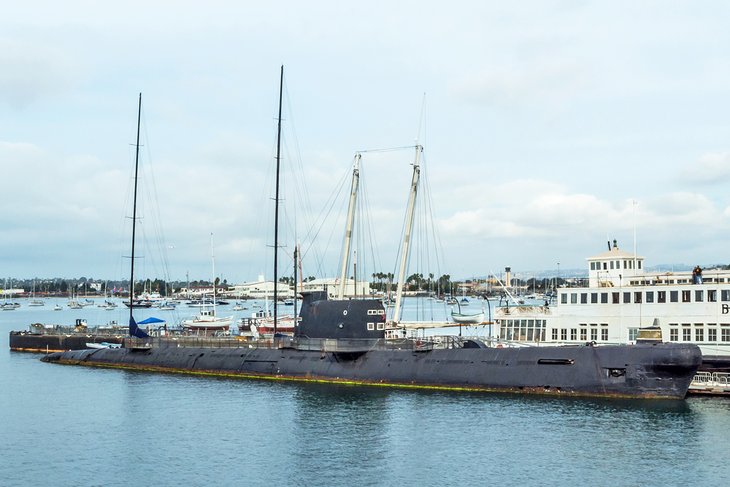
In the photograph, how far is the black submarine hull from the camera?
45.1 meters

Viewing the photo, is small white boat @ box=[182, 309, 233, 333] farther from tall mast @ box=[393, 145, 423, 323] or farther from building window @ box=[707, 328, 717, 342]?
building window @ box=[707, 328, 717, 342]

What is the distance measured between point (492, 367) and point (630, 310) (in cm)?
1226

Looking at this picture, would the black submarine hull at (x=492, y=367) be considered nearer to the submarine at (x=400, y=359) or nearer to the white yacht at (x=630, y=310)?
the submarine at (x=400, y=359)

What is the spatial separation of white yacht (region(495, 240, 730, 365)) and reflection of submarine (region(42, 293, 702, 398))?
8.03 m

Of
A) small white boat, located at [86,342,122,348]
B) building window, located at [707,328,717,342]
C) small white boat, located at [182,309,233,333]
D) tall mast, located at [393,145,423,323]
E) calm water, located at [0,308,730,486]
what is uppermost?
tall mast, located at [393,145,423,323]

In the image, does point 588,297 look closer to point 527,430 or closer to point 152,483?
point 527,430

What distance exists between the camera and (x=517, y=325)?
6131 cm

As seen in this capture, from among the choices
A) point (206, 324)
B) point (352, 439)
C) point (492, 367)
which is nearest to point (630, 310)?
point (492, 367)

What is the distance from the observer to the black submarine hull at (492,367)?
1777 inches

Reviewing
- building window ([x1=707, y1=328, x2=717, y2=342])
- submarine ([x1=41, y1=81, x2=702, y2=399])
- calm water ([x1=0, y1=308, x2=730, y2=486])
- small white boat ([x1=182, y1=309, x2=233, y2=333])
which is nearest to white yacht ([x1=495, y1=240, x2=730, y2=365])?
building window ([x1=707, y1=328, x2=717, y2=342])

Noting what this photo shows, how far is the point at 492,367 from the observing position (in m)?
49.7

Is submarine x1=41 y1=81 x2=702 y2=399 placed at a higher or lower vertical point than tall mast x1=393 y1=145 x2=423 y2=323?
lower

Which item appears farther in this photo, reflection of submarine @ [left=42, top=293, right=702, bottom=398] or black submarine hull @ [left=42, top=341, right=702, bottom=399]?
reflection of submarine @ [left=42, top=293, right=702, bottom=398]

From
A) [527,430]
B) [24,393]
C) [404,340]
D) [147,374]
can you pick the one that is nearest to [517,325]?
[404,340]
